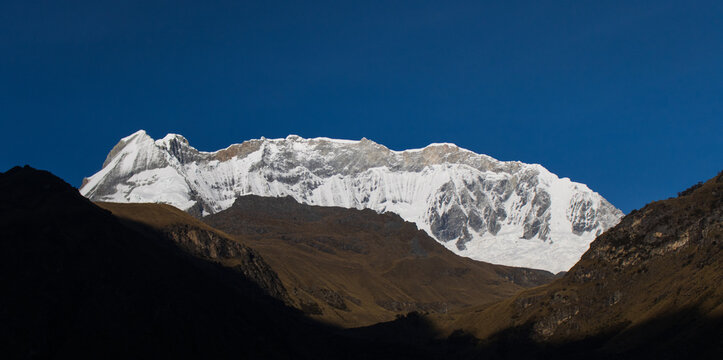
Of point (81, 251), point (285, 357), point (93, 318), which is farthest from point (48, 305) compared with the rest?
point (285, 357)

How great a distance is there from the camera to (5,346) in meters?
158

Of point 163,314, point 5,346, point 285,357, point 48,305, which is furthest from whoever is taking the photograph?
point 285,357

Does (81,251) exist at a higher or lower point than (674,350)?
higher

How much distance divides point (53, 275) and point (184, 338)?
2967 cm

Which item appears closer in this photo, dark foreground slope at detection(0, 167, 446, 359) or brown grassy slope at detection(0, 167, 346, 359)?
brown grassy slope at detection(0, 167, 346, 359)

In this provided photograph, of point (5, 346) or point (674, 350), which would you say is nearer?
point (5, 346)

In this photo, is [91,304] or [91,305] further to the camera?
[91,304]

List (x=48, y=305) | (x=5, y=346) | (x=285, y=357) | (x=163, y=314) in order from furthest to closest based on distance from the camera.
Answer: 1. (x=285, y=357)
2. (x=163, y=314)
3. (x=48, y=305)
4. (x=5, y=346)

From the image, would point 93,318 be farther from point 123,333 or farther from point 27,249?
point 27,249

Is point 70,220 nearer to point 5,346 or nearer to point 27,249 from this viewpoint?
point 27,249

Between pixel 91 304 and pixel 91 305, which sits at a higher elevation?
pixel 91 304

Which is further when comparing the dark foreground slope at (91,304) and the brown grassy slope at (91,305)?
the dark foreground slope at (91,304)

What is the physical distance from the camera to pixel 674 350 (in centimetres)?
18375

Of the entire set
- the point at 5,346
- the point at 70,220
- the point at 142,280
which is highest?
the point at 70,220
